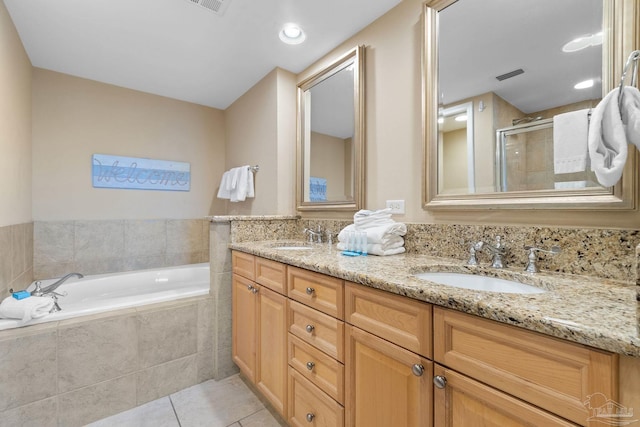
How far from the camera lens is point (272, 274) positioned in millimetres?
1466

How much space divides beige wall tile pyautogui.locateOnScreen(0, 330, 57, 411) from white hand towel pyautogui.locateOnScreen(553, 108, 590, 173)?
245 centimetres

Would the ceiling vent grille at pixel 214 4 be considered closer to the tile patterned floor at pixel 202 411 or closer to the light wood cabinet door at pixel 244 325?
the light wood cabinet door at pixel 244 325

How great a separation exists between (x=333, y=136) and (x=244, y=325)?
1.44m

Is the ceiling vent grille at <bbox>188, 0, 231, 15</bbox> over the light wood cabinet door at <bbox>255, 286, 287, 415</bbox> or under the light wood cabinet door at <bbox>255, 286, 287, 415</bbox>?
over

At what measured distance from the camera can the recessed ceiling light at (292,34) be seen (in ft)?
5.94

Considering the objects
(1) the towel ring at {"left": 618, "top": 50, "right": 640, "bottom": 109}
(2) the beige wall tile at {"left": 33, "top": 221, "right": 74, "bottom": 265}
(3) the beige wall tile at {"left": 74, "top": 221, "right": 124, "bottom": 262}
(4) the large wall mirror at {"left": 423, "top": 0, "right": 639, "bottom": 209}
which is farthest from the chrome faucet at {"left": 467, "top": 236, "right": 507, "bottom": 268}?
(2) the beige wall tile at {"left": 33, "top": 221, "right": 74, "bottom": 265}

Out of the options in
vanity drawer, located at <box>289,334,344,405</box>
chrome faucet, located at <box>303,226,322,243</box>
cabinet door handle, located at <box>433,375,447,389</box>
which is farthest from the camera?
chrome faucet, located at <box>303,226,322,243</box>

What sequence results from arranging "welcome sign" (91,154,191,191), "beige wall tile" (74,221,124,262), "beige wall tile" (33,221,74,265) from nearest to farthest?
1. "beige wall tile" (33,221,74,265)
2. "beige wall tile" (74,221,124,262)
3. "welcome sign" (91,154,191,191)

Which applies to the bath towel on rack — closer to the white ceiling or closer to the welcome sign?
the welcome sign

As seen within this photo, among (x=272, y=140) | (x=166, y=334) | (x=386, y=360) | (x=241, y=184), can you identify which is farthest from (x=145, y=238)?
(x=386, y=360)

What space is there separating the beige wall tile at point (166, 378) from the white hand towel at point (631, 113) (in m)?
2.35

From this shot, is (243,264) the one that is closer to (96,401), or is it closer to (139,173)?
(96,401)

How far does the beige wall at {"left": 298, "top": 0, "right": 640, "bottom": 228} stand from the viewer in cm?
149

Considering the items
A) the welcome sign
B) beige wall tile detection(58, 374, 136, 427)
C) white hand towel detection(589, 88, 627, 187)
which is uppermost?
the welcome sign
